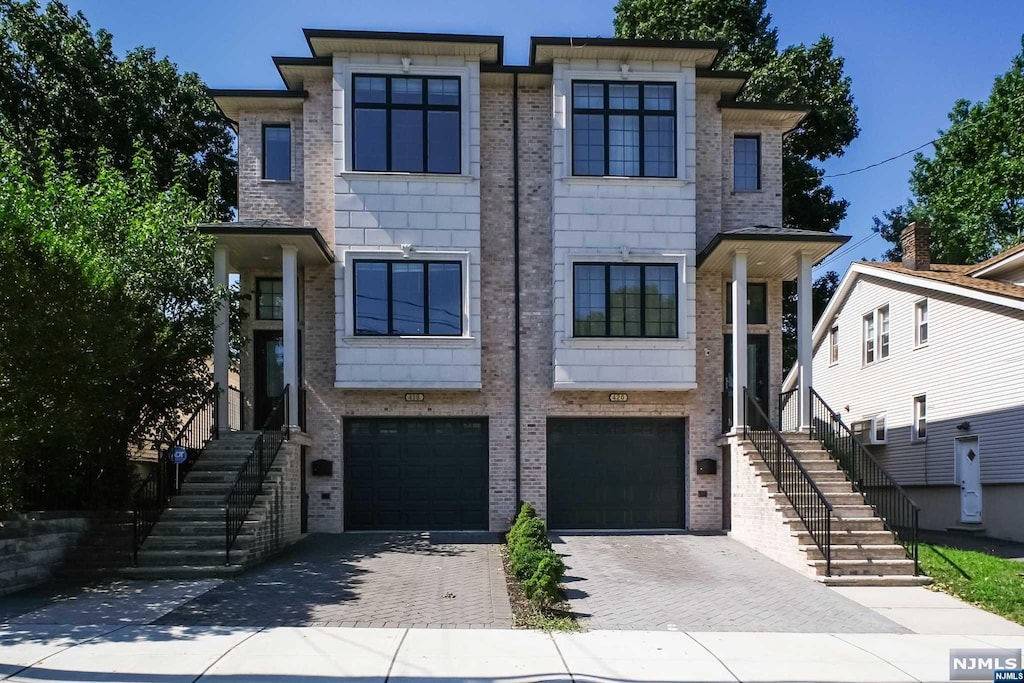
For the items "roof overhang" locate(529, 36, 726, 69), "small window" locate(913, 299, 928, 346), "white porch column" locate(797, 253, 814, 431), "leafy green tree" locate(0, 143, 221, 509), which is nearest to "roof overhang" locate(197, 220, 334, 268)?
"leafy green tree" locate(0, 143, 221, 509)

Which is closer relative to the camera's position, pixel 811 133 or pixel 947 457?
pixel 947 457

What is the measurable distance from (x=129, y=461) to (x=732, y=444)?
433 inches

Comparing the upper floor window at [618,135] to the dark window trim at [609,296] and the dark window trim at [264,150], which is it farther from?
the dark window trim at [264,150]

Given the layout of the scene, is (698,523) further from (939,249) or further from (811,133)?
(939,249)

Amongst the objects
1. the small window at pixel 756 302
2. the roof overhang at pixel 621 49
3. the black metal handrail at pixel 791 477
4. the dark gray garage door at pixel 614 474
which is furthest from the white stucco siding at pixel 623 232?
the small window at pixel 756 302

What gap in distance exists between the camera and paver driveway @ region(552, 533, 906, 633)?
9594 mm

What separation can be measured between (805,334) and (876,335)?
7.47 meters

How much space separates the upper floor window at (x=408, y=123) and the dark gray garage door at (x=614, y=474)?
5.93 meters

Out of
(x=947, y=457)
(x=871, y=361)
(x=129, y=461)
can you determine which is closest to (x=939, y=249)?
(x=871, y=361)

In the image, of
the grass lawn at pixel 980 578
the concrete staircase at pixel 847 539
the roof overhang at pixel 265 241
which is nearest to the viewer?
the grass lawn at pixel 980 578

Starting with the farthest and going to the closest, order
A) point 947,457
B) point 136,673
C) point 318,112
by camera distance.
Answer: point 947,457 → point 318,112 → point 136,673

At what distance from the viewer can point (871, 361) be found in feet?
75.3

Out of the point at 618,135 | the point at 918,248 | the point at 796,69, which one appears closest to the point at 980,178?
the point at 796,69

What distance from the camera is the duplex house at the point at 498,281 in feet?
53.3
